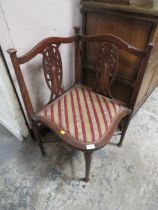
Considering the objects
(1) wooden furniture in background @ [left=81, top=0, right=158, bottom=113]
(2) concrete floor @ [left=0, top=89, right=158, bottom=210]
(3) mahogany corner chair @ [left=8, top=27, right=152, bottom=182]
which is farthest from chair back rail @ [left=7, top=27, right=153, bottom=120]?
(2) concrete floor @ [left=0, top=89, right=158, bottom=210]

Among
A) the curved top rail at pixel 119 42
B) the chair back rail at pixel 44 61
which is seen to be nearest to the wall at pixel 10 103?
the chair back rail at pixel 44 61

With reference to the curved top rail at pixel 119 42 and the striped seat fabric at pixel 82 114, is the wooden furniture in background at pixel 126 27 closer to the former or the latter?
the curved top rail at pixel 119 42

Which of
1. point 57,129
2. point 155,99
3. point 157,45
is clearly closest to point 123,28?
point 157,45

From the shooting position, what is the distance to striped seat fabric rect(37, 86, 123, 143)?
3.02 feet

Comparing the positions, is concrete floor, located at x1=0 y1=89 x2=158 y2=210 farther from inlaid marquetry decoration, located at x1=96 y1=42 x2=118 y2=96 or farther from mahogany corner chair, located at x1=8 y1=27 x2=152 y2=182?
inlaid marquetry decoration, located at x1=96 y1=42 x2=118 y2=96

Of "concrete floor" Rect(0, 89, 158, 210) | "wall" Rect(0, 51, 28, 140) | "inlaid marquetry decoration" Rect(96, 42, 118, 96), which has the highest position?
"inlaid marquetry decoration" Rect(96, 42, 118, 96)

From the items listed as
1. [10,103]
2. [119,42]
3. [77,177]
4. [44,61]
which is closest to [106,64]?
[119,42]

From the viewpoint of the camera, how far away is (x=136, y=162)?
1.27 metres

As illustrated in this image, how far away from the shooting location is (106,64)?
3.43 feet

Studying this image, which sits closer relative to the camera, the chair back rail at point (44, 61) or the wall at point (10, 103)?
the chair back rail at point (44, 61)

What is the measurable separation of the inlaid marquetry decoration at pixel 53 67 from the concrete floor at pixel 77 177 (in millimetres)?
568

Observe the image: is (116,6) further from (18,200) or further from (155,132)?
(18,200)

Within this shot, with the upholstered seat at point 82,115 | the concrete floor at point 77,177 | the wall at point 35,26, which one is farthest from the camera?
the concrete floor at point 77,177

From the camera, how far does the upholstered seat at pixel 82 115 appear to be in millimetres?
918
